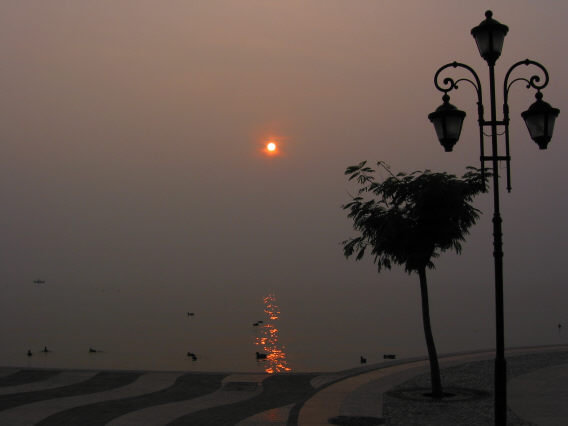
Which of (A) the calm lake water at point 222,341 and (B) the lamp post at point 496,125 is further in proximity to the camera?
(A) the calm lake water at point 222,341

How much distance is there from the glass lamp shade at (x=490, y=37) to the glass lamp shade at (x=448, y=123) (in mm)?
1009

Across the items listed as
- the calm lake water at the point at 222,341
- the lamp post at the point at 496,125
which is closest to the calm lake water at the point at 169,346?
the calm lake water at the point at 222,341

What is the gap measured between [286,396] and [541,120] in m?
12.0

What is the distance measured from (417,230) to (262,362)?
43.3m

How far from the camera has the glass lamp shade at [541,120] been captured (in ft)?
33.3

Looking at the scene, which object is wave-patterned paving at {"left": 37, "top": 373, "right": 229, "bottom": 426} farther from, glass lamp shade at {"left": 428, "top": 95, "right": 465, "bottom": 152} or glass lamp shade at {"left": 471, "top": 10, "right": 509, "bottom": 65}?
glass lamp shade at {"left": 471, "top": 10, "right": 509, "bottom": 65}

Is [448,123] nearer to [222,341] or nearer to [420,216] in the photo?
[420,216]

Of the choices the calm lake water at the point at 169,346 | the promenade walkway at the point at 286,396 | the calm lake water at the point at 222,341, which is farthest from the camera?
the calm lake water at the point at 222,341

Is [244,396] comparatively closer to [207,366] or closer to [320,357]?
[207,366]

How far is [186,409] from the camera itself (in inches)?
680

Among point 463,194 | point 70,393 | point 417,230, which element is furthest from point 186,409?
point 463,194

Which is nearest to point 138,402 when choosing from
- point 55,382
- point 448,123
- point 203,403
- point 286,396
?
point 203,403

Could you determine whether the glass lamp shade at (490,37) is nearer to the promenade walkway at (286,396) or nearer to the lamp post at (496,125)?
the lamp post at (496,125)

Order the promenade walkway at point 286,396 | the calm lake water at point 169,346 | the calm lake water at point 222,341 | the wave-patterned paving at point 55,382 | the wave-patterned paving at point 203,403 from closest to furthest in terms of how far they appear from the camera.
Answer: the promenade walkway at point 286,396 < the wave-patterned paving at point 203,403 < the wave-patterned paving at point 55,382 < the calm lake water at point 169,346 < the calm lake water at point 222,341
